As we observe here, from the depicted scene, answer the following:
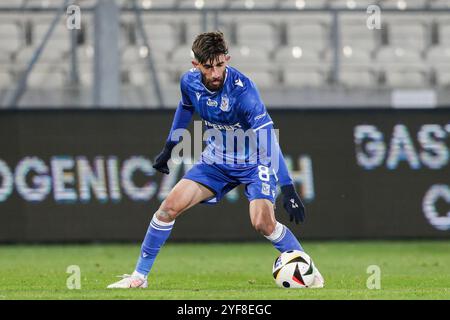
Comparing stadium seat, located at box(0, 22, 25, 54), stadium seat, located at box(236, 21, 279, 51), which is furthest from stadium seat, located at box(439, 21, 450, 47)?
stadium seat, located at box(0, 22, 25, 54)

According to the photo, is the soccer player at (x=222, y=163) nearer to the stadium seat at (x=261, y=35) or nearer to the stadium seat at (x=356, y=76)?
the stadium seat at (x=356, y=76)

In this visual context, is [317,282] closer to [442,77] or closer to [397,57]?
[397,57]

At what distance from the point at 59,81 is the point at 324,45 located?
389 cm

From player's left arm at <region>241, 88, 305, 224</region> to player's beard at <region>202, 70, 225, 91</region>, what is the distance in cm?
20

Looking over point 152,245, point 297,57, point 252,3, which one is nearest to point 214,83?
point 152,245

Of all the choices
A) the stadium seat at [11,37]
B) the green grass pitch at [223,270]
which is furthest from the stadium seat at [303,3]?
the green grass pitch at [223,270]

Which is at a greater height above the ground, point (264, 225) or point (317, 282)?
point (264, 225)

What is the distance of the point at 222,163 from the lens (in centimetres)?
953

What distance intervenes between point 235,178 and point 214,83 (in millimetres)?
931

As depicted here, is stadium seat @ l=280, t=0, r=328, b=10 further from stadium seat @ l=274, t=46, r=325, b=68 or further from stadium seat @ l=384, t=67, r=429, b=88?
stadium seat @ l=384, t=67, r=429, b=88

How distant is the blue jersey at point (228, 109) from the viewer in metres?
9.14

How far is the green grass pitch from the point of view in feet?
28.3
